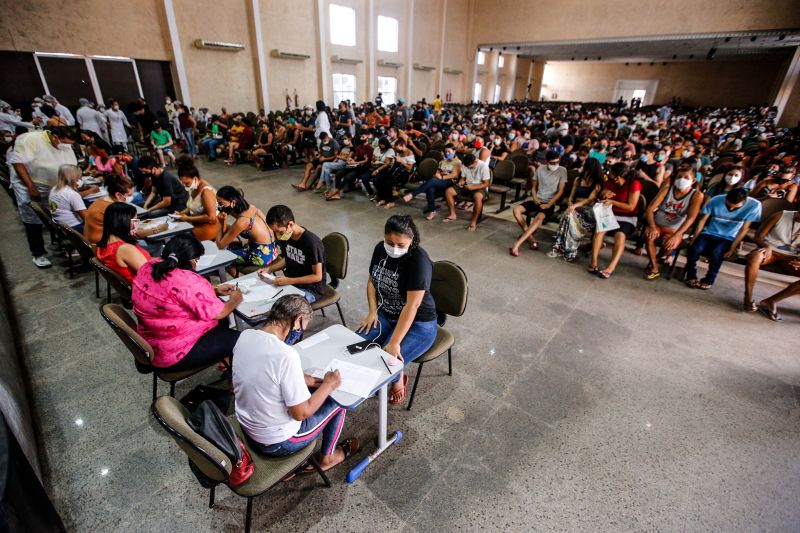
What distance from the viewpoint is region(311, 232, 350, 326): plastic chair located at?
3133 mm

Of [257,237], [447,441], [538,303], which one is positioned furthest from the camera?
[538,303]

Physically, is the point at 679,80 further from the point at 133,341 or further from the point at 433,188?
the point at 133,341

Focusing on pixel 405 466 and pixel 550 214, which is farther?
pixel 550 214

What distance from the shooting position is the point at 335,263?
3.32 m

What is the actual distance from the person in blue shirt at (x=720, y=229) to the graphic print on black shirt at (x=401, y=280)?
148 inches

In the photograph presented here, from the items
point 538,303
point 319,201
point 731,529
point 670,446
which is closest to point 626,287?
point 538,303

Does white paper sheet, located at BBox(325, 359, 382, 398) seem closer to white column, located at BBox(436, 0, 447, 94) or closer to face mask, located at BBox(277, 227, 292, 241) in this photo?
face mask, located at BBox(277, 227, 292, 241)

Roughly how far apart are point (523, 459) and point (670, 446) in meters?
1.00

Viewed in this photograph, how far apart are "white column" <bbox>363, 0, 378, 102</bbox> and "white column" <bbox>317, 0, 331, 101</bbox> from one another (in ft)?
8.25

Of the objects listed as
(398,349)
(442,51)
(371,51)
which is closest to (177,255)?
(398,349)

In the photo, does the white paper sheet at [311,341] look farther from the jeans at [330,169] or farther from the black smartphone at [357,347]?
the jeans at [330,169]

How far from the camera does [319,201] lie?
293 inches

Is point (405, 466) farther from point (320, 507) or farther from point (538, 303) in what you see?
point (538, 303)

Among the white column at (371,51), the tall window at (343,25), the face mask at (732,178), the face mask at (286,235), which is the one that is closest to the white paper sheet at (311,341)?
the face mask at (286,235)
